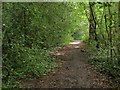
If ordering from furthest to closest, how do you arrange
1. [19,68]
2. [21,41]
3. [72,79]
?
[21,41], [72,79], [19,68]

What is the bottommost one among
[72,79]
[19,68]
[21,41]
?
[72,79]

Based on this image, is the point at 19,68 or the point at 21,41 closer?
the point at 19,68

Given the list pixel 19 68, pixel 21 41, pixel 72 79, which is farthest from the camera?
pixel 21 41

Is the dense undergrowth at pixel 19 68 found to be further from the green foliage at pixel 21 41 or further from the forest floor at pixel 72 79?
the forest floor at pixel 72 79

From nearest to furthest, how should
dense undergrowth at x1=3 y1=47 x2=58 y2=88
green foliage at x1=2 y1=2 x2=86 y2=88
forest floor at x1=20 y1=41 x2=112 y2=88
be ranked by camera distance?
1. dense undergrowth at x1=3 y1=47 x2=58 y2=88
2. forest floor at x1=20 y1=41 x2=112 y2=88
3. green foliage at x1=2 y1=2 x2=86 y2=88

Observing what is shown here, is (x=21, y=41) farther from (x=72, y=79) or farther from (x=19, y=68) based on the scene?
(x=72, y=79)

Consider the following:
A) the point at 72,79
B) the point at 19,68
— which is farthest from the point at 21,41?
the point at 72,79

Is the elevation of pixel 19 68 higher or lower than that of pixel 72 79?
higher

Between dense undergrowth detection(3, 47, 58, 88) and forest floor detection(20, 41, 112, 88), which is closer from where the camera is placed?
dense undergrowth detection(3, 47, 58, 88)

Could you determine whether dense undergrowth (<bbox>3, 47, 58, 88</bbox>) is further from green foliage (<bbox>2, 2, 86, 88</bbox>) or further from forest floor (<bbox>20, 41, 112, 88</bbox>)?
forest floor (<bbox>20, 41, 112, 88</bbox>)

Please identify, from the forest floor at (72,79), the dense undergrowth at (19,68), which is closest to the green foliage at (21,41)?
the dense undergrowth at (19,68)

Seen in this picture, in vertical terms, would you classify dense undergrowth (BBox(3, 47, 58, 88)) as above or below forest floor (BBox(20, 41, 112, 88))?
above

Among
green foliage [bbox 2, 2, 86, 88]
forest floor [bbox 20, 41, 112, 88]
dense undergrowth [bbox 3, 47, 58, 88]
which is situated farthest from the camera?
green foliage [bbox 2, 2, 86, 88]

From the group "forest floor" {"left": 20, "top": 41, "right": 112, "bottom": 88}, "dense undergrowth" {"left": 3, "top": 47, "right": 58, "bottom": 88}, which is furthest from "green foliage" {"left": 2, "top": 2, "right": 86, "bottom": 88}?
"forest floor" {"left": 20, "top": 41, "right": 112, "bottom": 88}
